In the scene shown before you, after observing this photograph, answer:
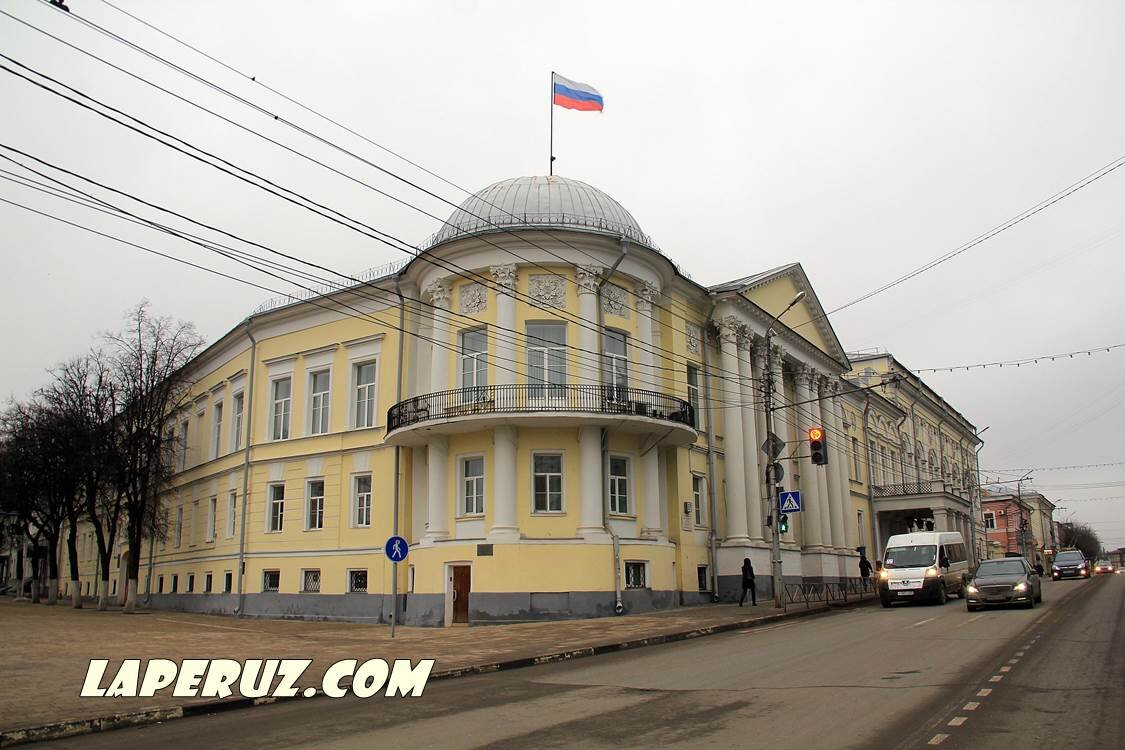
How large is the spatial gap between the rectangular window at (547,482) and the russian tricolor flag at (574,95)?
35.5 feet

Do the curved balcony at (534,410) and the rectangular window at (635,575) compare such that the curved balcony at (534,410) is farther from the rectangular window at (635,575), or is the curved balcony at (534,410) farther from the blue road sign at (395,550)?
the blue road sign at (395,550)

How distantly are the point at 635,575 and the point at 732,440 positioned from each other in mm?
8719

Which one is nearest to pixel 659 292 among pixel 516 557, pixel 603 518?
pixel 603 518

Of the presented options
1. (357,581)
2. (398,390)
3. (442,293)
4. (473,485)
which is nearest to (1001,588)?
(473,485)

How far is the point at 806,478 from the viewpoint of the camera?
40.0 m

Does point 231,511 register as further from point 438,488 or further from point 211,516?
point 438,488

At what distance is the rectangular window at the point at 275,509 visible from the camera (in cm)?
3378

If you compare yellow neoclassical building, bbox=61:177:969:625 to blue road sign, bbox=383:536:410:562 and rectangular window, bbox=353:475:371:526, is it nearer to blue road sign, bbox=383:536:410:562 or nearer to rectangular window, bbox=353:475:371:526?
rectangular window, bbox=353:475:371:526

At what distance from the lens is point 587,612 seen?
25.1 m

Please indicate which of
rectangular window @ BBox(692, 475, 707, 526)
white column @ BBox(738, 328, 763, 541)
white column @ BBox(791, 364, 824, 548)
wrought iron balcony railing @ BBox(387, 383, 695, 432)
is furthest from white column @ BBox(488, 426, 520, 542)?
white column @ BBox(791, 364, 824, 548)

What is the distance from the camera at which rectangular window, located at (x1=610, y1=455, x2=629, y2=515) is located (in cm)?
2731

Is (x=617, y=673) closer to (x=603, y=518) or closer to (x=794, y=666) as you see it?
(x=794, y=666)

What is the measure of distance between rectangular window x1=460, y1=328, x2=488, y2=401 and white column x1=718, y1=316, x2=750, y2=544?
34.8 feet

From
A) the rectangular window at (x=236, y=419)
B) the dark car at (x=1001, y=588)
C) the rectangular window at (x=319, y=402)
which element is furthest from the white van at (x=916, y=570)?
the rectangular window at (x=236, y=419)
